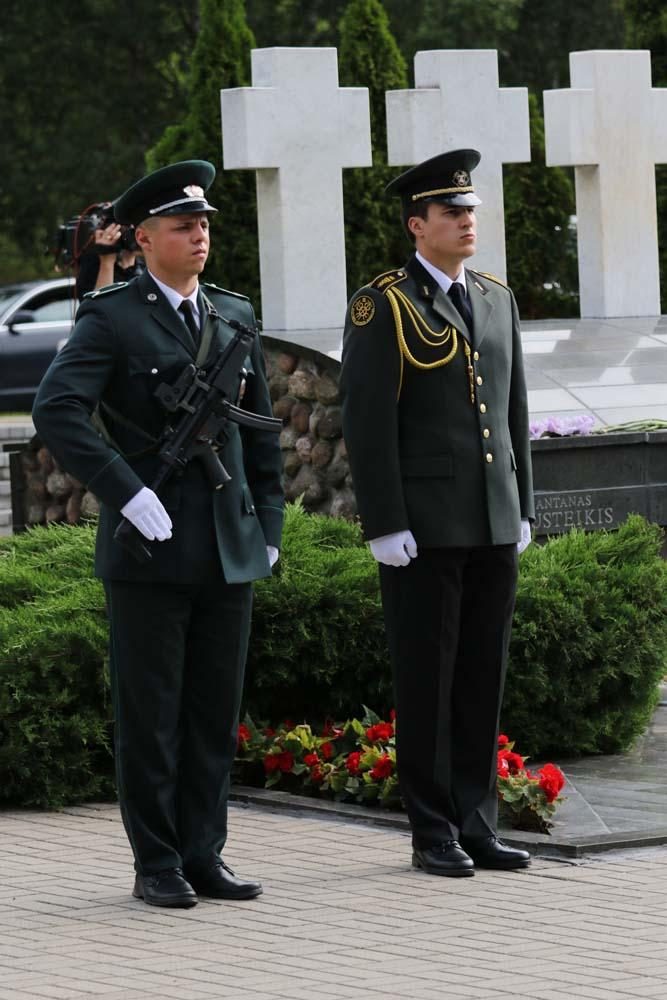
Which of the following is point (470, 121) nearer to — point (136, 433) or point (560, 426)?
point (560, 426)

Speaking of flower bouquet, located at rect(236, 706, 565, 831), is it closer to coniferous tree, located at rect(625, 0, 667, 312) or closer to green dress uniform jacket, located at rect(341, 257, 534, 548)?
green dress uniform jacket, located at rect(341, 257, 534, 548)

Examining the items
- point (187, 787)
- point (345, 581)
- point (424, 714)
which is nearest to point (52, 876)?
point (187, 787)

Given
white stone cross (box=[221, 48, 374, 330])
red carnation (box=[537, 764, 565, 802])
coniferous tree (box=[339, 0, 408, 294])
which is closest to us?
red carnation (box=[537, 764, 565, 802])

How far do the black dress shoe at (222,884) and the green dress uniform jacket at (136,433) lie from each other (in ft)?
2.50

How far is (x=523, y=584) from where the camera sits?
6.92 meters

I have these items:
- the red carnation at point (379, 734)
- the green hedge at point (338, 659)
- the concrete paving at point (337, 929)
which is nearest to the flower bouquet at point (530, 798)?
the concrete paving at point (337, 929)

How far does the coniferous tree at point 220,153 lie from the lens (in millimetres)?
13438

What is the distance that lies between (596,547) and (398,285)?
2.13m

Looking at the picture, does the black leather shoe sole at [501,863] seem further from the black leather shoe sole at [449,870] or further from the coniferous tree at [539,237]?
the coniferous tree at [539,237]

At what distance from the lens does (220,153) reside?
44.8ft

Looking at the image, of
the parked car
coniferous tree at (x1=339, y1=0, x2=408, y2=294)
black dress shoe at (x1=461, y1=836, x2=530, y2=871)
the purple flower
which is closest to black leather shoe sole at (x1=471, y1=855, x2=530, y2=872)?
black dress shoe at (x1=461, y1=836, x2=530, y2=871)

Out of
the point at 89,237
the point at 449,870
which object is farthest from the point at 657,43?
the point at 449,870

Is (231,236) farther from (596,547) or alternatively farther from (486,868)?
(486,868)

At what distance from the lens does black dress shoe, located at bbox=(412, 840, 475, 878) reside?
5.38 metres
